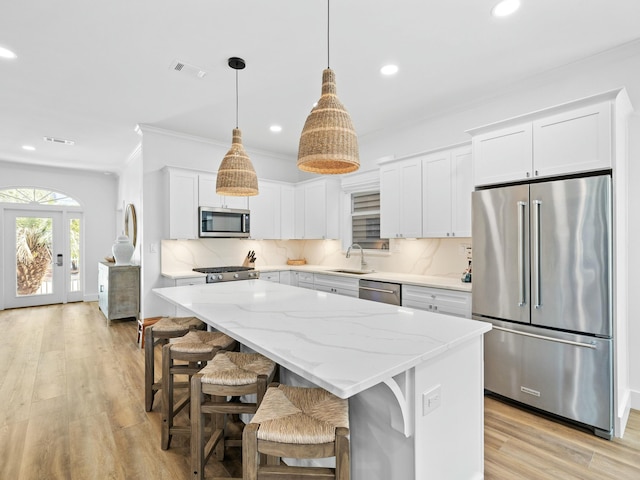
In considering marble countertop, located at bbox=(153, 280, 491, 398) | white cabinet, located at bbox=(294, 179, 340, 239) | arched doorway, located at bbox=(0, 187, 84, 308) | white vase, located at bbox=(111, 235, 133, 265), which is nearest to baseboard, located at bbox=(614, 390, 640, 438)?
marble countertop, located at bbox=(153, 280, 491, 398)

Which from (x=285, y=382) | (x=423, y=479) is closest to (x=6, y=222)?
(x=285, y=382)

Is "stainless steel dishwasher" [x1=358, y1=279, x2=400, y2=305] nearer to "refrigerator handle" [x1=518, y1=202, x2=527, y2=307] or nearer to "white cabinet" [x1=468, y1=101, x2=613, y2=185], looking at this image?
"refrigerator handle" [x1=518, y1=202, x2=527, y2=307]

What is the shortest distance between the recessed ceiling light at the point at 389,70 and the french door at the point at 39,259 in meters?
7.00

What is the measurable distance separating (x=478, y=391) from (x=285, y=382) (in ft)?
3.46

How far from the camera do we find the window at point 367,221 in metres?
4.67

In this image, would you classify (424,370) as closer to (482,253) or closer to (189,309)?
(189,309)

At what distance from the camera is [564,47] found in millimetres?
2627

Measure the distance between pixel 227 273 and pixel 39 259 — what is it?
4858 mm

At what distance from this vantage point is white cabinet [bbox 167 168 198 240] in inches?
171

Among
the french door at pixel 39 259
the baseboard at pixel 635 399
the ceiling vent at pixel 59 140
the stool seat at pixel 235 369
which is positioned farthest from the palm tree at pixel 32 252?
the baseboard at pixel 635 399

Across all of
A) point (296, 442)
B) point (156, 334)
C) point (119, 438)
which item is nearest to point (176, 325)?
point (156, 334)

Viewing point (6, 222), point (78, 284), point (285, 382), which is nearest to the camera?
point (285, 382)

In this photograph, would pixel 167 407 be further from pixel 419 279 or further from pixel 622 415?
pixel 622 415

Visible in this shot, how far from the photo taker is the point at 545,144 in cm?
254
